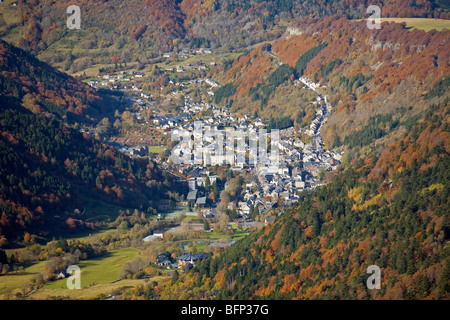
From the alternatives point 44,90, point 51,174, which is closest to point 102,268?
point 51,174

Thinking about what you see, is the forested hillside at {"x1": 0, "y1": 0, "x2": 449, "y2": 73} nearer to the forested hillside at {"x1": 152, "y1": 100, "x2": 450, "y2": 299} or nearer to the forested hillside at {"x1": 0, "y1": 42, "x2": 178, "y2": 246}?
the forested hillside at {"x1": 0, "y1": 42, "x2": 178, "y2": 246}

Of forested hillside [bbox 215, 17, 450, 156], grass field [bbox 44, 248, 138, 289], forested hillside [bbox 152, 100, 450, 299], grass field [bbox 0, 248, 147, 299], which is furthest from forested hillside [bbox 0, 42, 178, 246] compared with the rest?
forested hillside [bbox 215, 17, 450, 156]

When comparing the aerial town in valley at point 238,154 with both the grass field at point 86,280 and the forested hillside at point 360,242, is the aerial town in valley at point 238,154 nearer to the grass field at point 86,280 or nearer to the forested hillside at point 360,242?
the forested hillside at point 360,242

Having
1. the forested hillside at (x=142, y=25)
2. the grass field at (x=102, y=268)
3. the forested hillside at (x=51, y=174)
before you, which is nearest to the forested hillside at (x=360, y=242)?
the grass field at (x=102, y=268)

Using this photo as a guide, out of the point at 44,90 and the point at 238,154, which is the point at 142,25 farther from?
the point at 238,154

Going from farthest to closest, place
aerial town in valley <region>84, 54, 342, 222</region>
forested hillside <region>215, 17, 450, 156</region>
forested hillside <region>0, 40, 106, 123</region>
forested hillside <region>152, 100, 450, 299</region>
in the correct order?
forested hillside <region>0, 40, 106, 123</region> → forested hillside <region>215, 17, 450, 156</region> → aerial town in valley <region>84, 54, 342, 222</region> → forested hillside <region>152, 100, 450, 299</region>

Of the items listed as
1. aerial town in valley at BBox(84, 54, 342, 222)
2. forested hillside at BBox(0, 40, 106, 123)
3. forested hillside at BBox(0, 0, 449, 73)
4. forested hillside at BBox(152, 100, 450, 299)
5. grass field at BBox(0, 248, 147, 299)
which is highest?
forested hillside at BBox(0, 0, 449, 73)

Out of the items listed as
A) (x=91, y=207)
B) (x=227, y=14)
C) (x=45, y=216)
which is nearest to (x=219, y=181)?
(x=91, y=207)

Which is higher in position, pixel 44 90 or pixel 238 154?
pixel 44 90

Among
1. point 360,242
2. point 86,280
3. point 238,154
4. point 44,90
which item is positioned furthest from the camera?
point 44,90
